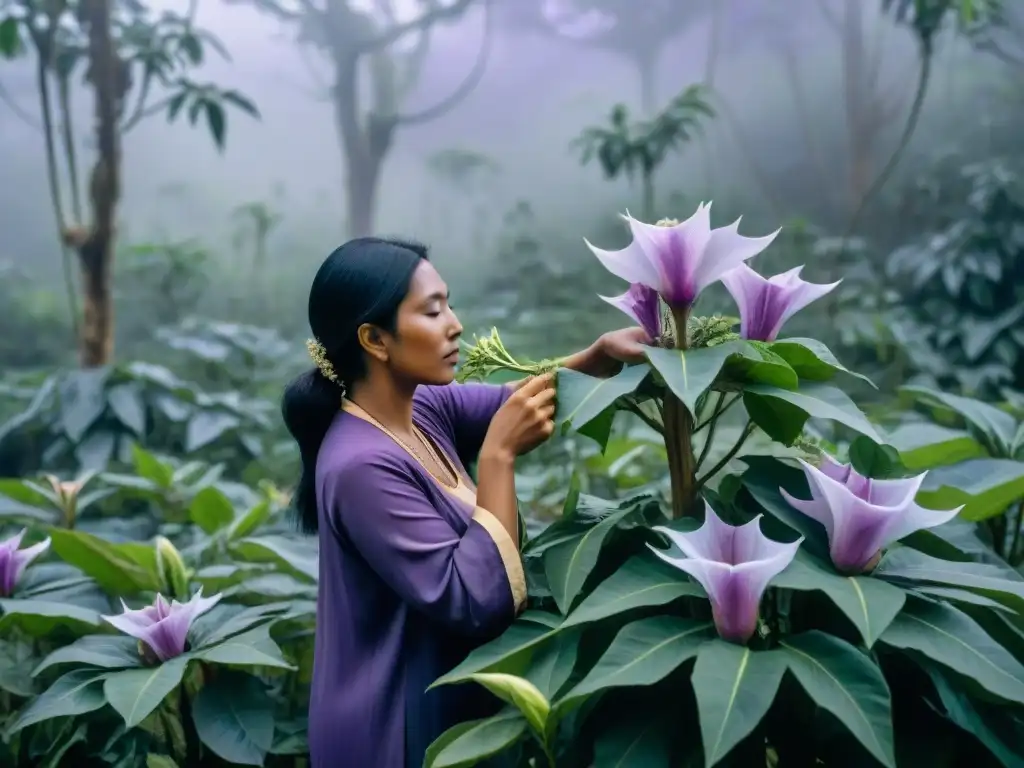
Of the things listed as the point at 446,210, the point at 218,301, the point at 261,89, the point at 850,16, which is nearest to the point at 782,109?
the point at 850,16

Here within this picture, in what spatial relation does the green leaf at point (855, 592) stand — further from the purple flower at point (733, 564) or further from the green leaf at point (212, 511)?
the green leaf at point (212, 511)

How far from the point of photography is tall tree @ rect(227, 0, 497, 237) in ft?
13.3

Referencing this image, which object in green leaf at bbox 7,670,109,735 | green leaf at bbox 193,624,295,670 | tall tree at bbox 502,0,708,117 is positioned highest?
tall tree at bbox 502,0,708,117

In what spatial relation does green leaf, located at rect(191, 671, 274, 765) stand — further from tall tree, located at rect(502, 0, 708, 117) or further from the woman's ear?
tall tree, located at rect(502, 0, 708, 117)

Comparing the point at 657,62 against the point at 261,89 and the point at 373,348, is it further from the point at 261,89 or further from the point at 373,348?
the point at 373,348

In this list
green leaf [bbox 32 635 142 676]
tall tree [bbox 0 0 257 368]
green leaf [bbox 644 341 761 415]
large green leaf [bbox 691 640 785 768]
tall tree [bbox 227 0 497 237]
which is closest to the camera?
large green leaf [bbox 691 640 785 768]

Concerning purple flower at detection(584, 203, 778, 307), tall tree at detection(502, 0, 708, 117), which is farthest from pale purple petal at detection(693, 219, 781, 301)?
tall tree at detection(502, 0, 708, 117)

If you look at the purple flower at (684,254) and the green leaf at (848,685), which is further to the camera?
the purple flower at (684,254)

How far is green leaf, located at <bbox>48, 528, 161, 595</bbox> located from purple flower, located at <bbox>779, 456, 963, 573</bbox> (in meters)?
0.95

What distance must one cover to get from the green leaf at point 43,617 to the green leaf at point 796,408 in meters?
0.89

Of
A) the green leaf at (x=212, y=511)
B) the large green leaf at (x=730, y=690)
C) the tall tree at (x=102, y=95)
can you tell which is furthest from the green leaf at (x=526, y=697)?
the tall tree at (x=102, y=95)

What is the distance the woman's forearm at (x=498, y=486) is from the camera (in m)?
0.87

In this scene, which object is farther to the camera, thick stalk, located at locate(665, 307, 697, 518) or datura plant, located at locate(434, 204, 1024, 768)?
thick stalk, located at locate(665, 307, 697, 518)

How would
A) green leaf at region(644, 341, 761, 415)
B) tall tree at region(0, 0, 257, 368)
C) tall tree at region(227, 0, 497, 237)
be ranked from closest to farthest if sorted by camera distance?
1. green leaf at region(644, 341, 761, 415)
2. tall tree at region(0, 0, 257, 368)
3. tall tree at region(227, 0, 497, 237)
